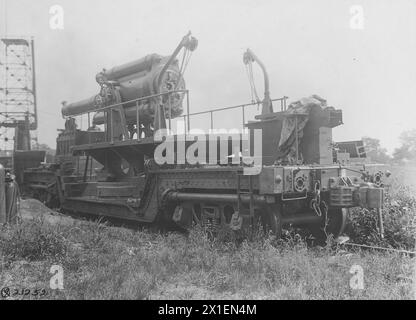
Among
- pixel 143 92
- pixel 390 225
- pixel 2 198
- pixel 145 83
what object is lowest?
pixel 390 225

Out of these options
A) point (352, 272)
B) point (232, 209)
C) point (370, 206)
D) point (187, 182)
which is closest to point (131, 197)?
point (187, 182)

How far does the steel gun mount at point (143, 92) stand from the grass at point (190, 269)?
139 inches

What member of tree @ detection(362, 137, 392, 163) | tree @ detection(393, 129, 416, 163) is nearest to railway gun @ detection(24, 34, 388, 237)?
tree @ detection(362, 137, 392, 163)

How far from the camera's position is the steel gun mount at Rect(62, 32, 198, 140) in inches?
350

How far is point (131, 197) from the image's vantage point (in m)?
9.11

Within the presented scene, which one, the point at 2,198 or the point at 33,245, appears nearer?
the point at 33,245

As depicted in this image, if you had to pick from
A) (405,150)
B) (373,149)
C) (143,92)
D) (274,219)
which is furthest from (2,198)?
(405,150)

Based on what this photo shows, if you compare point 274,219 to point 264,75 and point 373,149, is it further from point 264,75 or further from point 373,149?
point 373,149

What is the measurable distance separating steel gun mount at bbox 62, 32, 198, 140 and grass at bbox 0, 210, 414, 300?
3526 mm

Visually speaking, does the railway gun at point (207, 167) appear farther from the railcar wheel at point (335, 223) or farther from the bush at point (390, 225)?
the bush at point (390, 225)

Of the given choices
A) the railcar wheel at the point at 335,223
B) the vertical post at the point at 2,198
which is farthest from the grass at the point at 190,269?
the railcar wheel at the point at 335,223

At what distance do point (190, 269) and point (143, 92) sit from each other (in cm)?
535

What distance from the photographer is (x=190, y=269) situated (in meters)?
5.07

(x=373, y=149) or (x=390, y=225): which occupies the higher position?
(x=373, y=149)
